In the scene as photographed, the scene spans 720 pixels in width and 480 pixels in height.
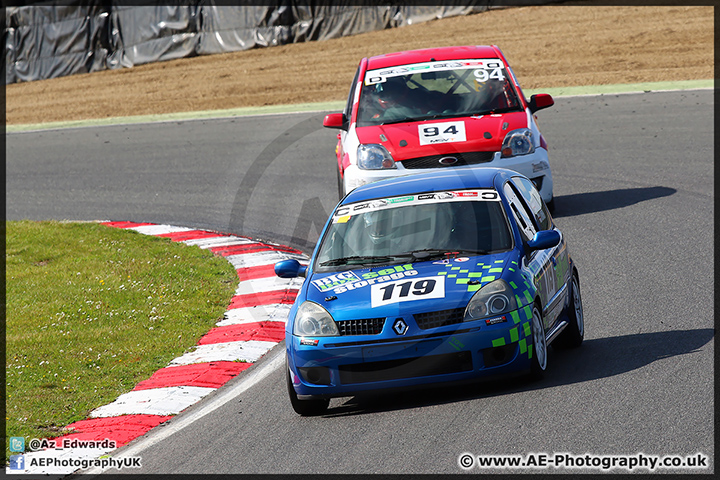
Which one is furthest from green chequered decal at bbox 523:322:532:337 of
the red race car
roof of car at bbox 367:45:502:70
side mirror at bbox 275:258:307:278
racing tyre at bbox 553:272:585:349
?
roof of car at bbox 367:45:502:70

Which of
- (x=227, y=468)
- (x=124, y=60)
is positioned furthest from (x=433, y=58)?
(x=124, y=60)

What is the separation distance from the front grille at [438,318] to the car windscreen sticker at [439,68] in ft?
21.2

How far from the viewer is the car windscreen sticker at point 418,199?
6949 mm

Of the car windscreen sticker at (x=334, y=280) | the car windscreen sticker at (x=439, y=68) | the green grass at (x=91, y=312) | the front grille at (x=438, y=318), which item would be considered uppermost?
the car windscreen sticker at (x=439, y=68)

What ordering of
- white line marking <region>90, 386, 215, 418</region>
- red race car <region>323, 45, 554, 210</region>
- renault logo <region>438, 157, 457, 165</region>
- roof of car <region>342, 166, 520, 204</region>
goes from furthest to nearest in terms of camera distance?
red race car <region>323, 45, 554, 210</region> → renault logo <region>438, 157, 457, 165</region> → roof of car <region>342, 166, 520, 204</region> → white line marking <region>90, 386, 215, 418</region>

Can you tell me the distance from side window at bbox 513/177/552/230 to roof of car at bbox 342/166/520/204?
5.4 inches

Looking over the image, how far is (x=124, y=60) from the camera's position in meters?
30.7

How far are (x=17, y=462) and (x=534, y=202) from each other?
4155 millimetres

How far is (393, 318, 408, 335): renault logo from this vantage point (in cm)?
582

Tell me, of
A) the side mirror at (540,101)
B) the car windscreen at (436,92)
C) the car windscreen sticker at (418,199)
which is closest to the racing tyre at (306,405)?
the car windscreen sticker at (418,199)

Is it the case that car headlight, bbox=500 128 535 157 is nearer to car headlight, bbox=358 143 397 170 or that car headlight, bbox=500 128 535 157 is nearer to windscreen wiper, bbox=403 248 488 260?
car headlight, bbox=358 143 397 170

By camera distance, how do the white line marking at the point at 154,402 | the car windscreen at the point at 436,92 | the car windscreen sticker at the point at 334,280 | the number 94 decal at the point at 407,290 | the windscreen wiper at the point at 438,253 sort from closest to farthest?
1. the number 94 decal at the point at 407,290
2. the car windscreen sticker at the point at 334,280
3. the windscreen wiper at the point at 438,253
4. the white line marking at the point at 154,402
5. the car windscreen at the point at 436,92

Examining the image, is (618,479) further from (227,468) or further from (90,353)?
(90,353)

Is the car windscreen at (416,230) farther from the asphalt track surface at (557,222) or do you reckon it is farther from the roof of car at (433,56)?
the roof of car at (433,56)
